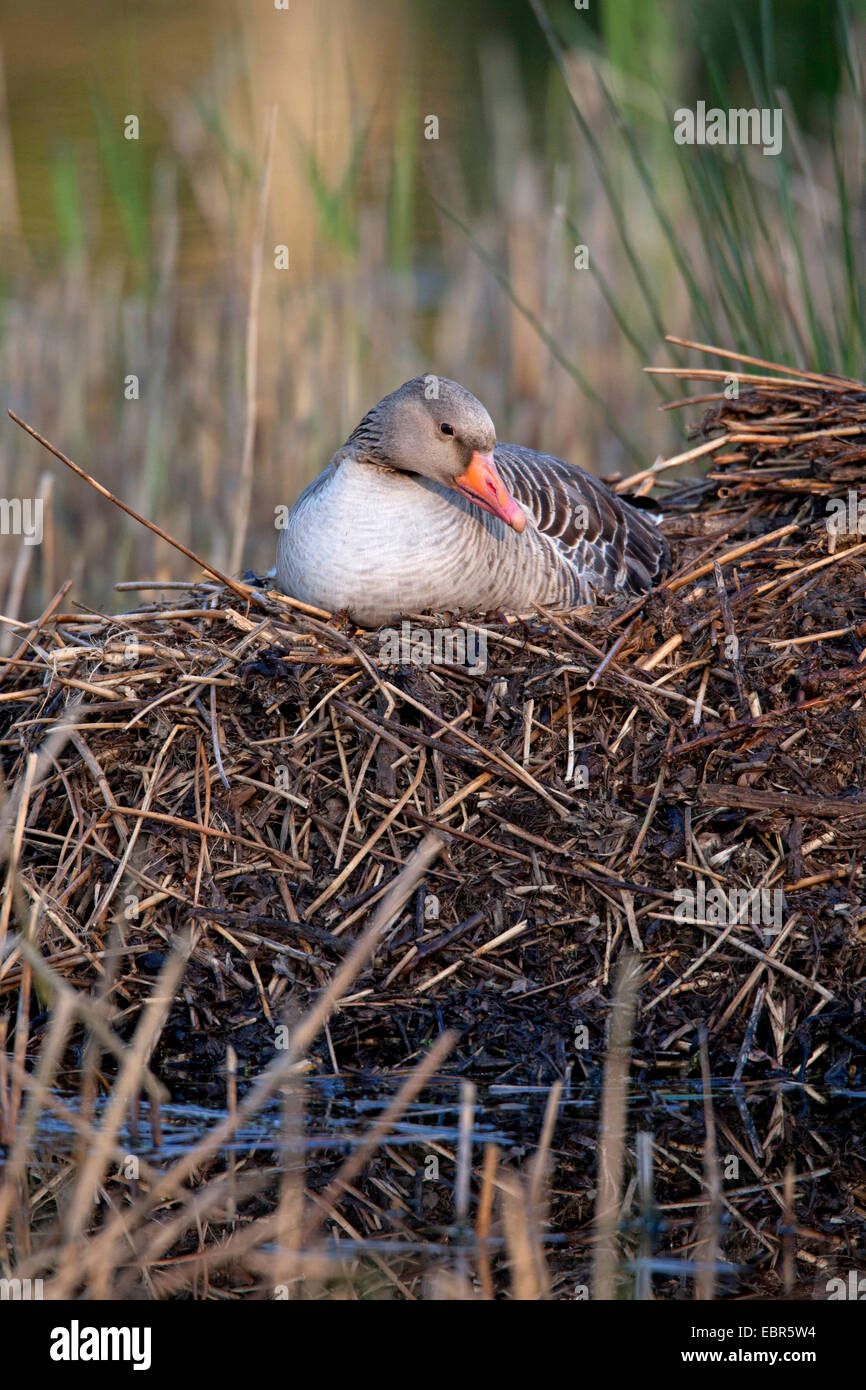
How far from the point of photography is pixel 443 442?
509 cm

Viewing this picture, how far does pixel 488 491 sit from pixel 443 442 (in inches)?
9.5

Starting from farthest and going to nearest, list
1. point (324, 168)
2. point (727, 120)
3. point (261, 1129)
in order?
point (324, 168) → point (727, 120) → point (261, 1129)

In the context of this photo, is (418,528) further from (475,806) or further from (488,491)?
(475,806)

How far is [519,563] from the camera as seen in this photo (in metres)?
5.21

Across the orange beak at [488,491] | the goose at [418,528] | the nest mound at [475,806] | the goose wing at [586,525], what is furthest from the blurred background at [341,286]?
the orange beak at [488,491]

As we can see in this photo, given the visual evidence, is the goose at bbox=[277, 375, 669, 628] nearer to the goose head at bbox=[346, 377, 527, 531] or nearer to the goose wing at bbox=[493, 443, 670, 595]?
the goose head at bbox=[346, 377, 527, 531]

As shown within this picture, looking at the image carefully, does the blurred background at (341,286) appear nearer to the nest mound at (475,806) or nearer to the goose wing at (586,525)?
the goose wing at (586,525)

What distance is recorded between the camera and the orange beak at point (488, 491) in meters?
4.98

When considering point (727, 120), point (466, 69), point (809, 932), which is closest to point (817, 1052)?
point (809, 932)

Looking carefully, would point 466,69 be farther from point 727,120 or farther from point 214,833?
point 214,833

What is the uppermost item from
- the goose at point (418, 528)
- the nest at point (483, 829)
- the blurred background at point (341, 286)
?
the blurred background at point (341, 286)

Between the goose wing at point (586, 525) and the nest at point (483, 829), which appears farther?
the goose wing at point (586, 525)
